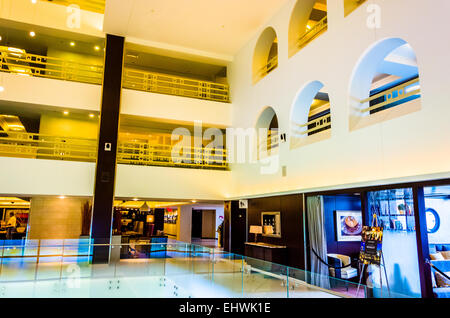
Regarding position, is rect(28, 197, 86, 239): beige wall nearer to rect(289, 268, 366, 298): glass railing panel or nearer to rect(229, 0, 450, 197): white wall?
rect(229, 0, 450, 197): white wall

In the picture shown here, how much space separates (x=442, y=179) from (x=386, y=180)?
1010mm

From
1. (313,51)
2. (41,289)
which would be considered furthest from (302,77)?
(41,289)

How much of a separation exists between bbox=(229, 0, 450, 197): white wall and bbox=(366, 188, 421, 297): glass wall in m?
0.79

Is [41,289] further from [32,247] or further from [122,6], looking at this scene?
[122,6]

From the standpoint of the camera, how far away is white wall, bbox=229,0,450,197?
5320 millimetres

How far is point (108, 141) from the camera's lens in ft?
37.7

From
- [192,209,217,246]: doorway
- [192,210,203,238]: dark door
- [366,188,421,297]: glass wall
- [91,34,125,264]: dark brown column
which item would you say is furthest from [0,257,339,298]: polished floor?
[192,210,203,238]: dark door

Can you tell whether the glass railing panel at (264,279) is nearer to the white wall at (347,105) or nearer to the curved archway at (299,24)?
the white wall at (347,105)

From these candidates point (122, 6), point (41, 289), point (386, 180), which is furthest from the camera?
point (122, 6)

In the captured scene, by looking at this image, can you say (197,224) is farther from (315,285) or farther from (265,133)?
(315,285)

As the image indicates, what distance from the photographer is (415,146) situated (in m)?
5.65

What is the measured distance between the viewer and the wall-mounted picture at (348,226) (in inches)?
372

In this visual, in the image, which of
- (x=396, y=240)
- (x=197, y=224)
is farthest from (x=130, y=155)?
(x=197, y=224)

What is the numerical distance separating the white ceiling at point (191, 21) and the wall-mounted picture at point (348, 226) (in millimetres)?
6533
